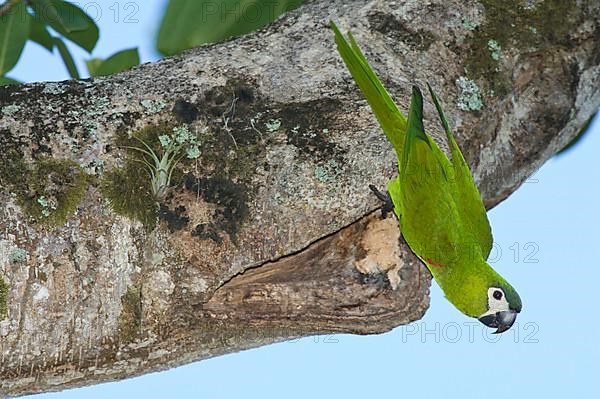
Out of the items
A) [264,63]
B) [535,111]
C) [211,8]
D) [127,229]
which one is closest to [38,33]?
[211,8]

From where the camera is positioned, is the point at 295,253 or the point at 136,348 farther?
the point at 295,253

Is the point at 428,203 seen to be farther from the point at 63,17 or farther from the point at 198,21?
the point at 63,17

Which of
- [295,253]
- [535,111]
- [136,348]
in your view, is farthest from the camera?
[535,111]

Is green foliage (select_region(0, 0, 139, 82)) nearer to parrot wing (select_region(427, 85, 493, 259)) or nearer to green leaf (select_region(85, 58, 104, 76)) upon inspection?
green leaf (select_region(85, 58, 104, 76))

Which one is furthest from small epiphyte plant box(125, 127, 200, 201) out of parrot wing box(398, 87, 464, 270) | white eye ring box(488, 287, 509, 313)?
white eye ring box(488, 287, 509, 313)

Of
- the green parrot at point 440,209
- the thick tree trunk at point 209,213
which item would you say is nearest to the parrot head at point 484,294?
the green parrot at point 440,209

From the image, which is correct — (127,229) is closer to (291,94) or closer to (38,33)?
(291,94)
